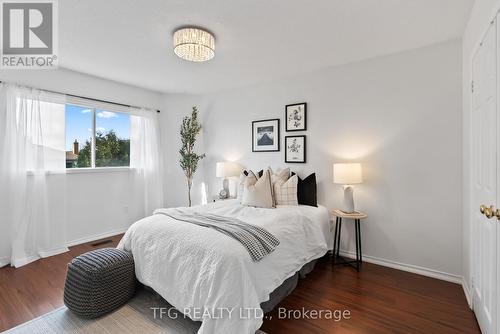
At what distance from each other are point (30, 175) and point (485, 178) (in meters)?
4.63

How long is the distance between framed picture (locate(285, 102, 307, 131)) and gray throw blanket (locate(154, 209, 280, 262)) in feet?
6.12

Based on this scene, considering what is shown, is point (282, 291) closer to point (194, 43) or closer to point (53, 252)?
point (194, 43)

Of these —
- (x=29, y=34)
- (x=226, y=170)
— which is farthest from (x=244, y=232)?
(x=29, y=34)

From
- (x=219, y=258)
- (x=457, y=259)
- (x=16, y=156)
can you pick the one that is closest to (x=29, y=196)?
(x=16, y=156)

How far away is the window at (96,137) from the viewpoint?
3.70 meters

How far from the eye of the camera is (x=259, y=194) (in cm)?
306

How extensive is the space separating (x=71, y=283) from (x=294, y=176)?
2540 millimetres

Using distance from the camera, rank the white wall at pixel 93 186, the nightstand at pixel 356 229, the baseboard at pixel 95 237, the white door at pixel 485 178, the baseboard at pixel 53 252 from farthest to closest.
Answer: the baseboard at pixel 95 237 → the white wall at pixel 93 186 → the baseboard at pixel 53 252 → the nightstand at pixel 356 229 → the white door at pixel 485 178

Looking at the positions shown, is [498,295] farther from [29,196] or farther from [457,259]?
[29,196]

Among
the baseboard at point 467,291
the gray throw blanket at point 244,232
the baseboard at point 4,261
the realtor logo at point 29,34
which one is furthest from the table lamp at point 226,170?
the baseboard at point 467,291

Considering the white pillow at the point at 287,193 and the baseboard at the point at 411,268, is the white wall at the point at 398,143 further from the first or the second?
the white pillow at the point at 287,193

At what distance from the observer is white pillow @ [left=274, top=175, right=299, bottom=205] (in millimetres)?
3154

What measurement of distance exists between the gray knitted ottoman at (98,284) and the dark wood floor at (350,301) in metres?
0.39

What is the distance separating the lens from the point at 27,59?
2949 millimetres
